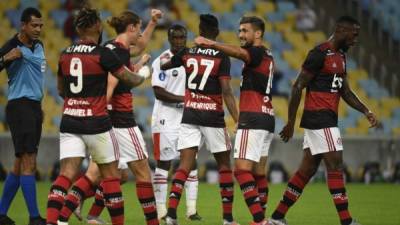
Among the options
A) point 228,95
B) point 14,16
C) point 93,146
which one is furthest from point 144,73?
point 14,16

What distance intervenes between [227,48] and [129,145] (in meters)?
1.56

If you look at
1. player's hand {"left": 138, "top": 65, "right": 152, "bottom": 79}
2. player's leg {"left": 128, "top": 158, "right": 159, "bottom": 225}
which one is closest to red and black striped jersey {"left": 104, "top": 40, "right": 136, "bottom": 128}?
player's leg {"left": 128, "top": 158, "right": 159, "bottom": 225}

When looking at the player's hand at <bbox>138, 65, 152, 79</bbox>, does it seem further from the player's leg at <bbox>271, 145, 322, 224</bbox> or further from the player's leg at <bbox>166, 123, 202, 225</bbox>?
the player's leg at <bbox>271, 145, 322, 224</bbox>

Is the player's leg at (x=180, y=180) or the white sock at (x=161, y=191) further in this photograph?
the white sock at (x=161, y=191)

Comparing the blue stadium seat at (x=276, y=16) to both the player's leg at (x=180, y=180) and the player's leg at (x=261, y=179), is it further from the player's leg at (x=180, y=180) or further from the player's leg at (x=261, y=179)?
the player's leg at (x=180, y=180)

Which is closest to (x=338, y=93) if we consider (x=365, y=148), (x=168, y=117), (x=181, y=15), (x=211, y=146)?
(x=211, y=146)

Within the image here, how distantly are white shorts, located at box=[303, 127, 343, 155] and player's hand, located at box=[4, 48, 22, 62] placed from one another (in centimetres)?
360

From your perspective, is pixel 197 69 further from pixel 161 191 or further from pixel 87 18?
pixel 87 18

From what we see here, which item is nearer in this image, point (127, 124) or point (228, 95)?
point (127, 124)

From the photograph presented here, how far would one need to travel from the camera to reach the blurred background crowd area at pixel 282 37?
2420 cm

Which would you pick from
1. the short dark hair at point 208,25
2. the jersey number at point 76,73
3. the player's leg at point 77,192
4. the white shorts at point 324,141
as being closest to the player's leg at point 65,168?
the jersey number at point 76,73

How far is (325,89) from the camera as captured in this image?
12430 millimetres

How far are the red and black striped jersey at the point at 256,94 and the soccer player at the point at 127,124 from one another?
4.10 ft

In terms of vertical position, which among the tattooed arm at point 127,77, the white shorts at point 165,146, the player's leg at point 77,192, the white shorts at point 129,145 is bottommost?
the player's leg at point 77,192
